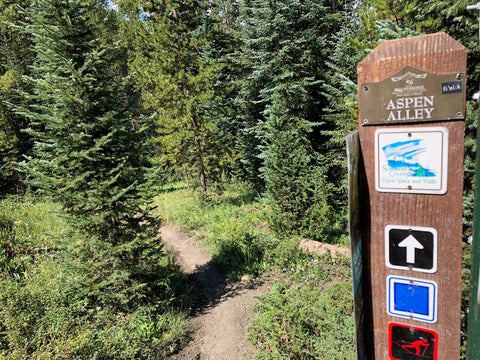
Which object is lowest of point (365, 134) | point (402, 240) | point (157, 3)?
point (402, 240)

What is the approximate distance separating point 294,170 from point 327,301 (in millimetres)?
3850

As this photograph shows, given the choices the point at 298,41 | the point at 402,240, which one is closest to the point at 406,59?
the point at 402,240

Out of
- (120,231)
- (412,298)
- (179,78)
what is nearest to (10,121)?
(179,78)

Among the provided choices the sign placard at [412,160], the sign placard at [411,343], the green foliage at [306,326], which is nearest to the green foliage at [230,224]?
the green foliage at [306,326]

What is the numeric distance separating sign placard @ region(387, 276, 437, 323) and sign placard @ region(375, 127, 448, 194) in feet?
1.27

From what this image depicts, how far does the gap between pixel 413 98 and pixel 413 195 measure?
0.38 m

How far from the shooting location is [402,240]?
1133 mm

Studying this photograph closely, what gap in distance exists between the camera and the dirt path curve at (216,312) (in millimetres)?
5035

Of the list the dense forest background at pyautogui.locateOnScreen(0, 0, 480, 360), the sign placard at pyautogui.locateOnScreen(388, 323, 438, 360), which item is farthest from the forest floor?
the sign placard at pyautogui.locateOnScreen(388, 323, 438, 360)

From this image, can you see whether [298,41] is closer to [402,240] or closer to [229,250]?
[229,250]

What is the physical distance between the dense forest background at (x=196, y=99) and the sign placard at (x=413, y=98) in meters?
2.50

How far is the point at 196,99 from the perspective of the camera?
12.9m

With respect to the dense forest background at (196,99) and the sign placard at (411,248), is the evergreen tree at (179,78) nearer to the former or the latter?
the dense forest background at (196,99)

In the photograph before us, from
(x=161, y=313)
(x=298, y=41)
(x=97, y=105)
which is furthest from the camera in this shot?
(x=298, y=41)
